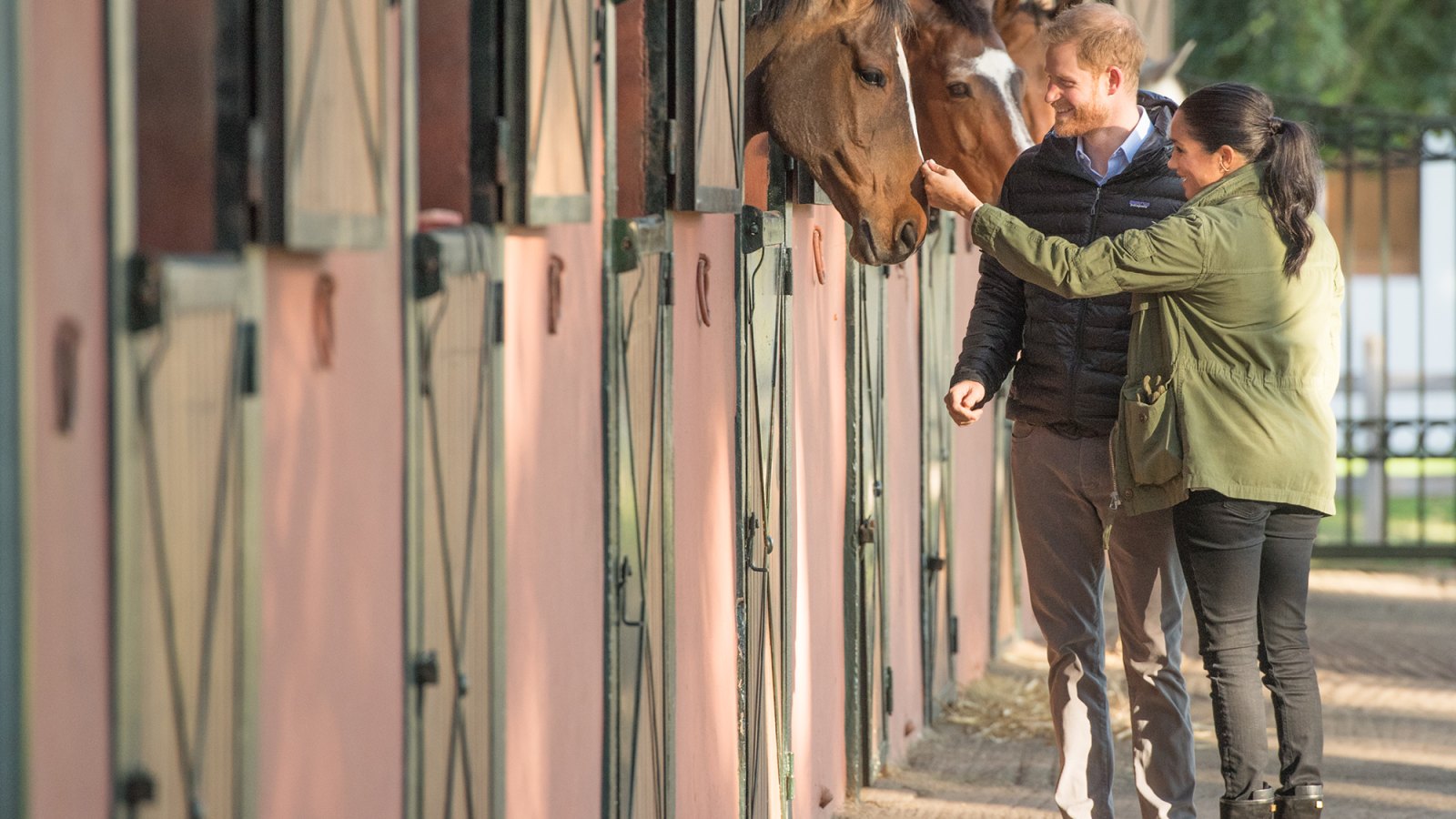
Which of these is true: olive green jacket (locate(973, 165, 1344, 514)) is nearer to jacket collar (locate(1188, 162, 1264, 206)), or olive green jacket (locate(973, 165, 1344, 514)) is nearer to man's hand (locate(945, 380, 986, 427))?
jacket collar (locate(1188, 162, 1264, 206))

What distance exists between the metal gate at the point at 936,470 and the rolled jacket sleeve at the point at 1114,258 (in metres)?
2.88

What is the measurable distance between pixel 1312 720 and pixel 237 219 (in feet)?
9.34

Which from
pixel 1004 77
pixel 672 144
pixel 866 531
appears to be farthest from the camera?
pixel 1004 77

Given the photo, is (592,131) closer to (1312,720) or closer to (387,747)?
(387,747)

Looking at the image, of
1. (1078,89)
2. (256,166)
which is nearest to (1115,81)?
(1078,89)

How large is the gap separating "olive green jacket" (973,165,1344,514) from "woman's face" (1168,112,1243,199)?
35 mm

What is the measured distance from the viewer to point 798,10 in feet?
16.7

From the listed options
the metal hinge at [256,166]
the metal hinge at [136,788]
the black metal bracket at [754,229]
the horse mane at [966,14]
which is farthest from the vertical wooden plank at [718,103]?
the metal hinge at [136,788]

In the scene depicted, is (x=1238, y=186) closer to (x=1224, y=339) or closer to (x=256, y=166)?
(x=1224, y=339)

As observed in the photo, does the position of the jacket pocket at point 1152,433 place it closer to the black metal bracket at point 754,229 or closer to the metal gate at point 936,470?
the black metal bracket at point 754,229

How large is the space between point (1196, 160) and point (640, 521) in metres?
1.40

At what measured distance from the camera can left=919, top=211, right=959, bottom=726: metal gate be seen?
7.21 m

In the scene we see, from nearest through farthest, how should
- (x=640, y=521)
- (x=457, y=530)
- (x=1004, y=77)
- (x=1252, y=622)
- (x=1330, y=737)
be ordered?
(x=457, y=530) → (x=640, y=521) → (x=1252, y=622) → (x=1004, y=77) → (x=1330, y=737)

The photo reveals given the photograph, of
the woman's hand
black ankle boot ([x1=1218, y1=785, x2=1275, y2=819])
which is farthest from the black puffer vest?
black ankle boot ([x1=1218, y1=785, x2=1275, y2=819])
